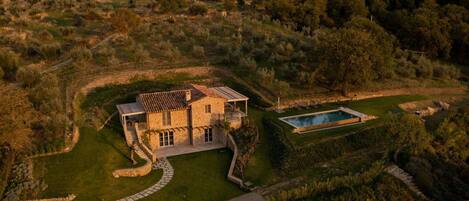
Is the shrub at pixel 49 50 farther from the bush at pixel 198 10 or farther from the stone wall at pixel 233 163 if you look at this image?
the bush at pixel 198 10

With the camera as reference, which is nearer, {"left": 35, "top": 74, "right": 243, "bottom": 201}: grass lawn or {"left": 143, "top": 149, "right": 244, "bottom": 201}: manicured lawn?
{"left": 35, "top": 74, "right": 243, "bottom": 201}: grass lawn

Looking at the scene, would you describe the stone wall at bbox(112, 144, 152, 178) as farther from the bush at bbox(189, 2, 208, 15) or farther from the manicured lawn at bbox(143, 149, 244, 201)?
the bush at bbox(189, 2, 208, 15)

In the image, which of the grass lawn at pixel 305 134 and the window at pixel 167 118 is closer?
the grass lawn at pixel 305 134

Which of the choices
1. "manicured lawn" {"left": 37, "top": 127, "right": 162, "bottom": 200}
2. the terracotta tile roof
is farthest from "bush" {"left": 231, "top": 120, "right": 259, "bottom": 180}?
"manicured lawn" {"left": 37, "top": 127, "right": 162, "bottom": 200}

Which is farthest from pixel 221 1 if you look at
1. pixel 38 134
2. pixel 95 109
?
pixel 38 134

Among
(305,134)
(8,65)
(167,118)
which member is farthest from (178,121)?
(8,65)

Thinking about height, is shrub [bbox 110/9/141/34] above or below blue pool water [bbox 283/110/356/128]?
above

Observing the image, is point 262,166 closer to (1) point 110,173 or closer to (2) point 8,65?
(1) point 110,173

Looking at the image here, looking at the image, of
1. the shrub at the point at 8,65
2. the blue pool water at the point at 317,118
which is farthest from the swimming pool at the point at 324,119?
the shrub at the point at 8,65
